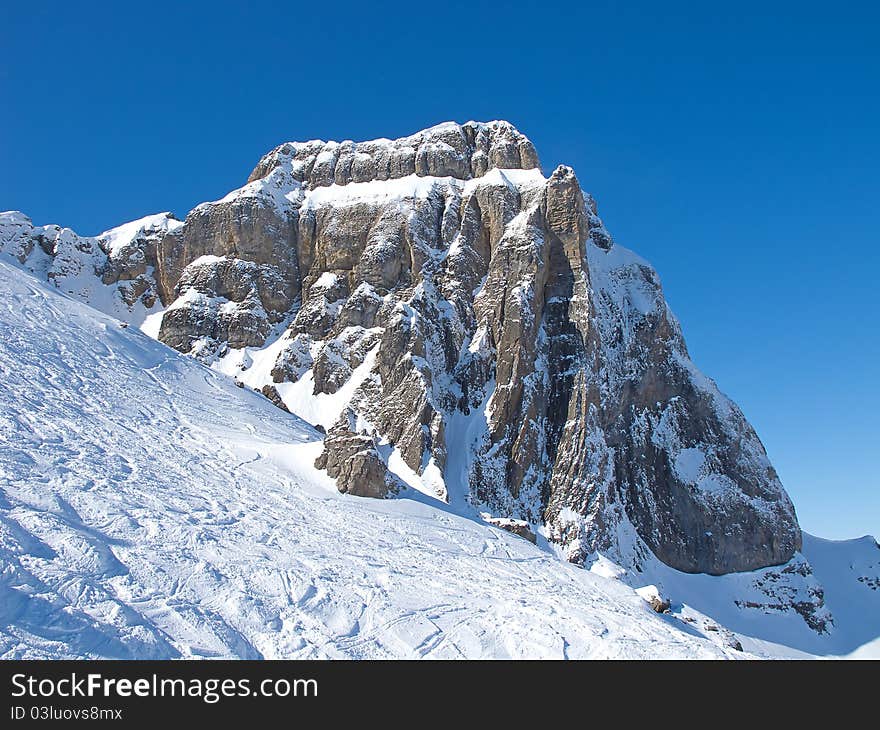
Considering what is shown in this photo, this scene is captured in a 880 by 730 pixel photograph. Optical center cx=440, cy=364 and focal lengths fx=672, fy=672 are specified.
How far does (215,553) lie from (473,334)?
44.8 meters

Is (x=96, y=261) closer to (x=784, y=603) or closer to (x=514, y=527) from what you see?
(x=514, y=527)

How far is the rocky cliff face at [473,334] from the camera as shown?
54.2m

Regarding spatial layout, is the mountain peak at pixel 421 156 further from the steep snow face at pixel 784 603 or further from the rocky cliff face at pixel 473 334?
the steep snow face at pixel 784 603

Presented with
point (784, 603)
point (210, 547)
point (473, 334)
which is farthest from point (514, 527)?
point (784, 603)

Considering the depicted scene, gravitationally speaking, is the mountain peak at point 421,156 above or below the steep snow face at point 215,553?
above

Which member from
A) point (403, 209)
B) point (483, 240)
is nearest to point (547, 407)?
point (483, 240)

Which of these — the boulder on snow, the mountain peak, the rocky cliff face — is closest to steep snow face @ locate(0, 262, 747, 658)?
the boulder on snow

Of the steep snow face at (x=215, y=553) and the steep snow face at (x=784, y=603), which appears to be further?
the steep snow face at (x=784, y=603)

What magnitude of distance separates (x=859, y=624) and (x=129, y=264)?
8107 centimetres

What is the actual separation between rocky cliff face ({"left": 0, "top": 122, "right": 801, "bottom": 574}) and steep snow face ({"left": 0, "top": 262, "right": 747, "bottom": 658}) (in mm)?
23616

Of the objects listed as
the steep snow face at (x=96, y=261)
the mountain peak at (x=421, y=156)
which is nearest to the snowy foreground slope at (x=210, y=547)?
the steep snow face at (x=96, y=261)

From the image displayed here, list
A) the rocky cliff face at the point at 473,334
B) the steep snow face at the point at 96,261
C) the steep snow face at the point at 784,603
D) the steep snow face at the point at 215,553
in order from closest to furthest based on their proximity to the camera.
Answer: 1. the steep snow face at the point at 215,553
2. the steep snow face at the point at 784,603
3. the rocky cliff face at the point at 473,334
4. the steep snow face at the point at 96,261

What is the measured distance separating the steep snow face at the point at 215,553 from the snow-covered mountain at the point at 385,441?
104 millimetres

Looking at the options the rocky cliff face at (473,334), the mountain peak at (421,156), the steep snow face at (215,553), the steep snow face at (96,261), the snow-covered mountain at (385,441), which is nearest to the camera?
the steep snow face at (215,553)
